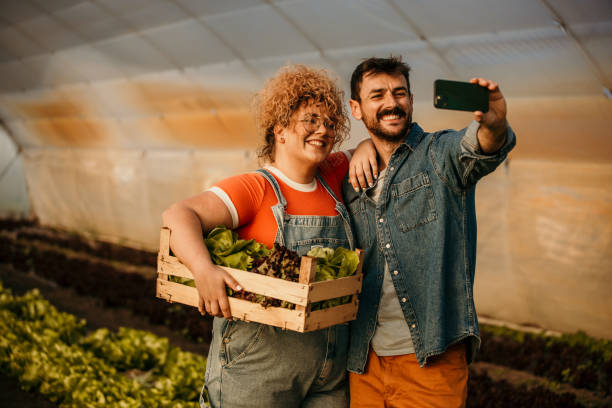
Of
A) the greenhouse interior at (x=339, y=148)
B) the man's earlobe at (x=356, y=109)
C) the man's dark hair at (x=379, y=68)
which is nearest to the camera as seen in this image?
the man's dark hair at (x=379, y=68)

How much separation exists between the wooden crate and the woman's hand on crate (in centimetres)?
2

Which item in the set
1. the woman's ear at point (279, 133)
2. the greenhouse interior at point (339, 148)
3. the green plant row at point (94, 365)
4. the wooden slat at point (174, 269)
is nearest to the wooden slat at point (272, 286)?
the wooden slat at point (174, 269)

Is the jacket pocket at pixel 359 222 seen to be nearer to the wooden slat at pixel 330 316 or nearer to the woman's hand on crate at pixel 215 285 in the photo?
the wooden slat at pixel 330 316

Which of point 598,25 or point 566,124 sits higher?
point 598,25

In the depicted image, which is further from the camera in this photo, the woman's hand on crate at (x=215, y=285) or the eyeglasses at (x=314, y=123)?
the eyeglasses at (x=314, y=123)

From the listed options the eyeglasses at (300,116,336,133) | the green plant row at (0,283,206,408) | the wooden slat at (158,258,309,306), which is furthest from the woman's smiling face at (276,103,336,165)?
the green plant row at (0,283,206,408)

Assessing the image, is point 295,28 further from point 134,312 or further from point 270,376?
point 270,376

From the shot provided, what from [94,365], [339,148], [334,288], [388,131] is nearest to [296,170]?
[388,131]

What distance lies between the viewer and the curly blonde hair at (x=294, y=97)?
2.17m

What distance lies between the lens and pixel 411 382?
82.7 inches

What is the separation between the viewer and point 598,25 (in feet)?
13.9

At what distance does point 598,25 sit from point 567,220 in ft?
7.06

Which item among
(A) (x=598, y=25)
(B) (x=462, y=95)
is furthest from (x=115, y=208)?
(B) (x=462, y=95)

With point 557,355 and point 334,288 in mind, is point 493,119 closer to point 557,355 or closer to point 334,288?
point 334,288
